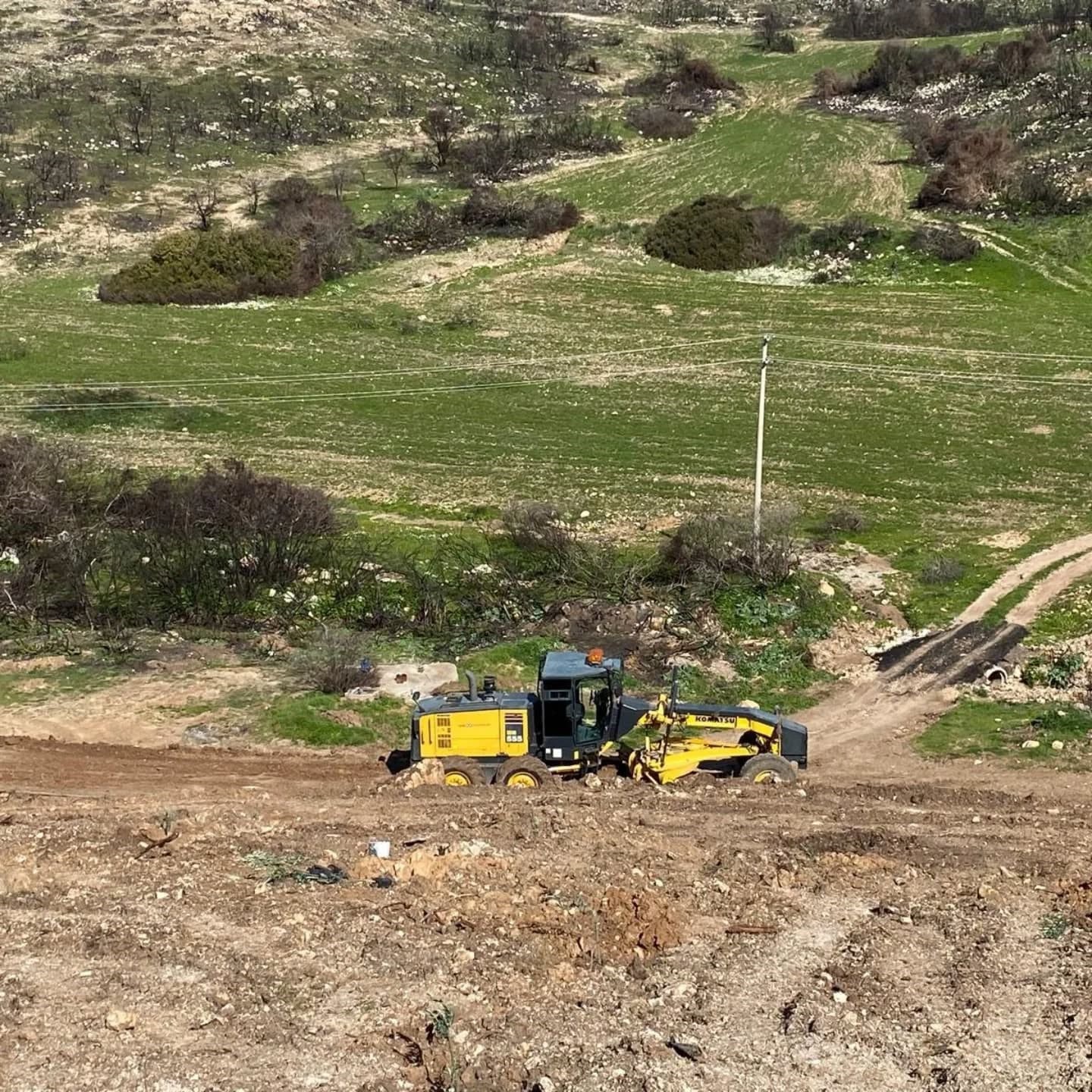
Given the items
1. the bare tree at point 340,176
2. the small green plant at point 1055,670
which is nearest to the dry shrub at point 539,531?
the small green plant at point 1055,670

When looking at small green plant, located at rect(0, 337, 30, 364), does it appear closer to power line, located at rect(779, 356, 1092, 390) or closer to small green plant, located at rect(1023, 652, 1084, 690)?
Result: power line, located at rect(779, 356, 1092, 390)

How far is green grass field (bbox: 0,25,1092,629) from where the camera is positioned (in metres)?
40.6

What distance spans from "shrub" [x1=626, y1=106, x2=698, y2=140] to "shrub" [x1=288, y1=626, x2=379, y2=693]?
72016mm

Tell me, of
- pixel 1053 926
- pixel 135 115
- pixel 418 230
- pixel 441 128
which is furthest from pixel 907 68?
pixel 1053 926

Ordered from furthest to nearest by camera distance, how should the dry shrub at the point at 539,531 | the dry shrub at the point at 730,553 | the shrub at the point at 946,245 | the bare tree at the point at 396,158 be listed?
the bare tree at the point at 396,158 < the shrub at the point at 946,245 < the dry shrub at the point at 539,531 < the dry shrub at the point at 730,553

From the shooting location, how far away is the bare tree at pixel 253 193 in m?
77.2

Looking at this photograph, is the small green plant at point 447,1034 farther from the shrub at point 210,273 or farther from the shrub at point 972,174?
the shrub at point 972,174

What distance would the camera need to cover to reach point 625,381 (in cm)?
5209

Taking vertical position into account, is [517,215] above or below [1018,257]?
above

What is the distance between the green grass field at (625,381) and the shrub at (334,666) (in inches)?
429

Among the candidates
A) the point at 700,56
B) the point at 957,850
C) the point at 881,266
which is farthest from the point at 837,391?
the point at 700,56

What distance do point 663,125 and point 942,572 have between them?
6699cm

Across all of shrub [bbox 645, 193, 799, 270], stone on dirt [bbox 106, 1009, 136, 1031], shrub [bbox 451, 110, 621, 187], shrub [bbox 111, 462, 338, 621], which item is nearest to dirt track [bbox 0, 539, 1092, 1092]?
stone on dirt [bbox 106, 1009, 136, 1031]

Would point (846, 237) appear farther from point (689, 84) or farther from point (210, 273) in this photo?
point (689, 84)
